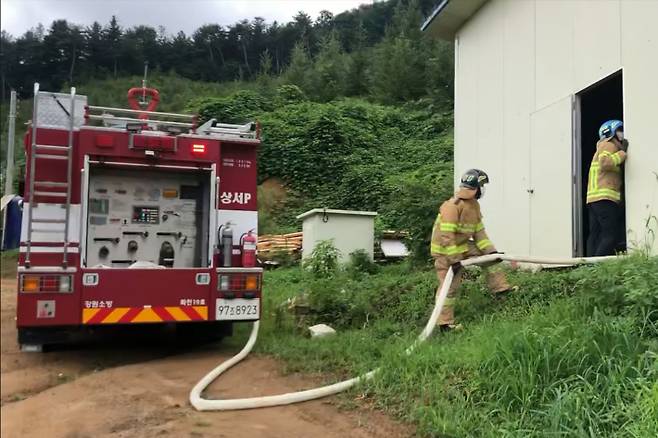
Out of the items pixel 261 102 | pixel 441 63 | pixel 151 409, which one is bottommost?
pixel 151 409

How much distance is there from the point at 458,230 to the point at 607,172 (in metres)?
1.78

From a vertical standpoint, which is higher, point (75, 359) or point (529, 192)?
point (529, 192)

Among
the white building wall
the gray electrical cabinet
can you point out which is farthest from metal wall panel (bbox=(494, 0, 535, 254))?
the gray electrical cabinet

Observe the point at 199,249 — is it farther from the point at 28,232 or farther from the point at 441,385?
the point at 441,385

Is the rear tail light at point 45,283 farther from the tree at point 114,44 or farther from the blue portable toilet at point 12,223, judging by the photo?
the tree at point 114,44

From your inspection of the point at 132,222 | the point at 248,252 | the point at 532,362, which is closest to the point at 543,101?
the point at 248,252

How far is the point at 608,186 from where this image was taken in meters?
6.59

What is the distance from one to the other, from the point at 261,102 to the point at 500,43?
18825 mm

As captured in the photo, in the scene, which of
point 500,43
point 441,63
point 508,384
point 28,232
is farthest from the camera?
point 441,63

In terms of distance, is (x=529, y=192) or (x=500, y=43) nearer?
(x=529, y=192)

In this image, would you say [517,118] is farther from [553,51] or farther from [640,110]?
[640,110]

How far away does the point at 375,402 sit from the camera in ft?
14.7

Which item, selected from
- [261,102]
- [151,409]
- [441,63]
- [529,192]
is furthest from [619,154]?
[441,63]

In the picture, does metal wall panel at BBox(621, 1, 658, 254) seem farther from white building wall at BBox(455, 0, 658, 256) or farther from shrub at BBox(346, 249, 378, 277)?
shrub at BBox(346, 249, 378, 277)
